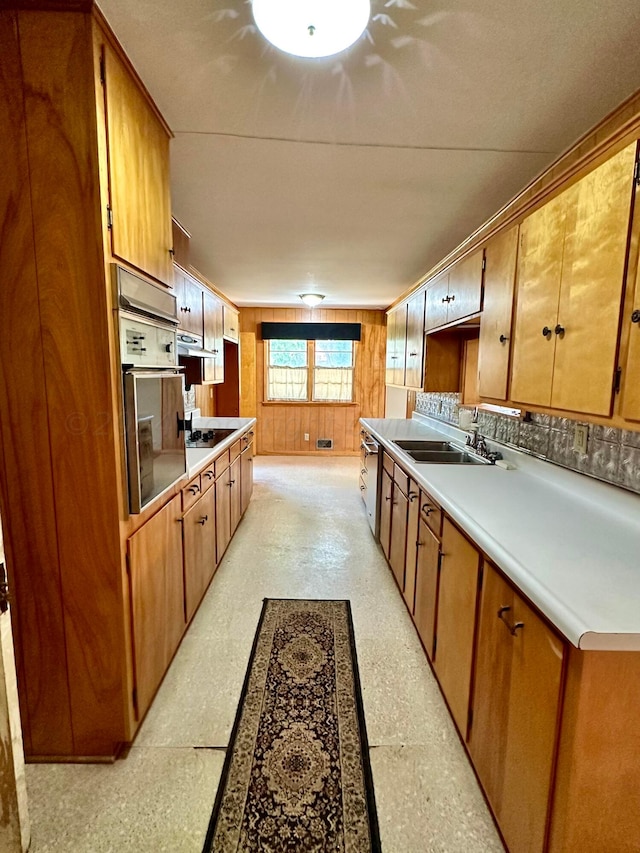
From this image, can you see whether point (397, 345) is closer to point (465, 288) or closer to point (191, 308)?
point (465, 288)

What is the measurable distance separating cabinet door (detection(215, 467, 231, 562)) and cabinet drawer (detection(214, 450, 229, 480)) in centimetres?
4

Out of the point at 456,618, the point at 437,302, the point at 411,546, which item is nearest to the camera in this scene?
the point at 456,618

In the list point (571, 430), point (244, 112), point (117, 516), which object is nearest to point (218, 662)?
point (117, 516)

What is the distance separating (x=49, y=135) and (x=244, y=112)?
0.72m

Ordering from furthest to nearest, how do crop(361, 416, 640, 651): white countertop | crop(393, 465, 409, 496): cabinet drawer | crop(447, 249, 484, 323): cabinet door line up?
crop(393, 465, 409, 496): cabinet drawer < crop(447, 249, 484, 323): cabinet door < crop(361, 416, 640, 651): white countertop

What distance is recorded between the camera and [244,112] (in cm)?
160

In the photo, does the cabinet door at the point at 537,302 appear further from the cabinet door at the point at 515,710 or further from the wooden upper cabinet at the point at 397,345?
the wooden upper cabinet at the point at 397,345

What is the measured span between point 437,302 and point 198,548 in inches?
98.3

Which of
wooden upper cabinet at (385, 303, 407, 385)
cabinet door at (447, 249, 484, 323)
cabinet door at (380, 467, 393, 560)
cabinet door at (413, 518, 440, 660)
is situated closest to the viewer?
cabinet door at (413, 518, 440, 660)

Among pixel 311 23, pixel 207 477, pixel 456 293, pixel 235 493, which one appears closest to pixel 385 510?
pixel 235 493

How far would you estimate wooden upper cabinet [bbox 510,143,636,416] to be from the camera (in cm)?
131

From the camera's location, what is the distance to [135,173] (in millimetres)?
1526

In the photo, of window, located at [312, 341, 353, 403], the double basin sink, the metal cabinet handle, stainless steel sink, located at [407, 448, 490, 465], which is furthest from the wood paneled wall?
the metal cabinet handle

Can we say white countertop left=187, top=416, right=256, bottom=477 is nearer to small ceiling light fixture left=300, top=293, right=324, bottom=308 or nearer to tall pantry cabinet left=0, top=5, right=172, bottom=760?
tall pantry cabinet left=0, top=5, right=172, bottom=760
